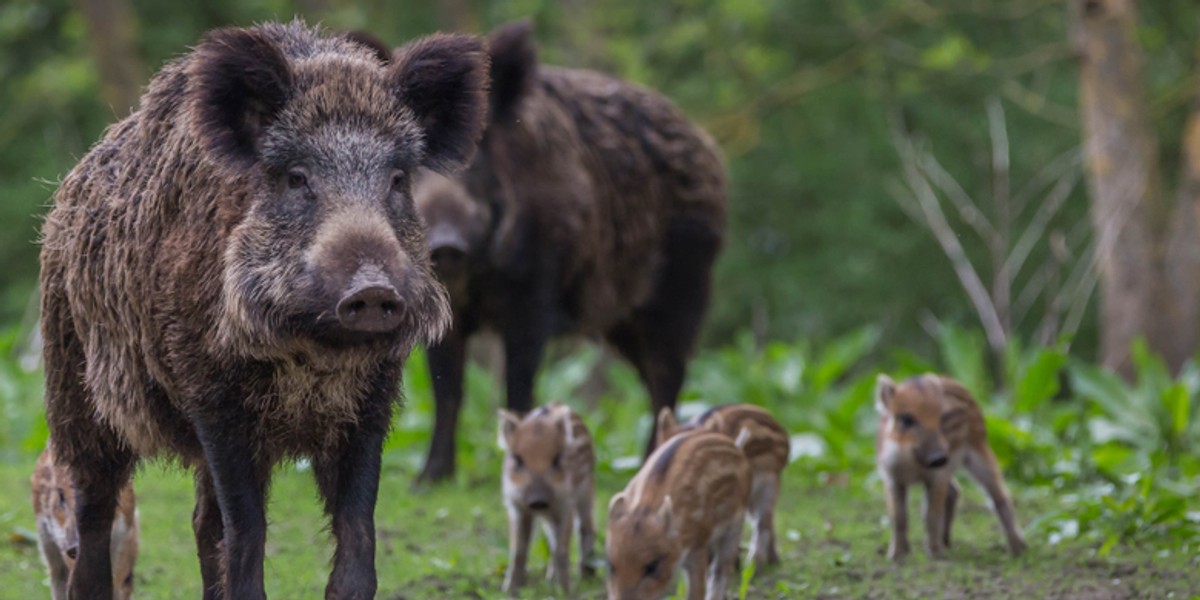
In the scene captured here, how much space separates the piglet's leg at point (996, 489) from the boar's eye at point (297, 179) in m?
3.87

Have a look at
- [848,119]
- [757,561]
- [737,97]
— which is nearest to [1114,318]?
[737,97]

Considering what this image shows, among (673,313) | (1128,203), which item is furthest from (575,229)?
(1128,203)

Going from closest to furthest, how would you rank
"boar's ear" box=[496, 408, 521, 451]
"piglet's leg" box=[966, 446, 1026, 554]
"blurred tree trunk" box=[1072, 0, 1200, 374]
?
1. "boar's ear" box=[496, 408, 521, 451]
2. "piglet's leg" box=[966, 446, 1026, 554]
3. "blurred tree trunk" box=[1072, 0, 1200, 374]

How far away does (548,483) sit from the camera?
6.81 m

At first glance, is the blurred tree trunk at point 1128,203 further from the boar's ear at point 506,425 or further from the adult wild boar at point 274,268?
the adult wild boar at point 274,268

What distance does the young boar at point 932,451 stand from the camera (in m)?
7.29

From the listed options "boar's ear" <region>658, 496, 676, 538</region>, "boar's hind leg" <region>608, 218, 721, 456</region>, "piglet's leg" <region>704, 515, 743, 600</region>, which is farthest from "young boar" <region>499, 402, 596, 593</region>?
"boar's hind leg" <region>608, 218, 721, 456</region>

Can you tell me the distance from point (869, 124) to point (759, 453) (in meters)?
14.3

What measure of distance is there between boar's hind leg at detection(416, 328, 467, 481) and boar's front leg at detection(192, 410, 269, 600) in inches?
180

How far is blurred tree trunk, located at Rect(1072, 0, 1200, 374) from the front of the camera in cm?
1252

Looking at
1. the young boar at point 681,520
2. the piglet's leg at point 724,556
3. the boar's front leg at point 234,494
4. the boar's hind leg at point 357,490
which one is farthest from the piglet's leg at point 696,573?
the boar's front leg at point 234,494

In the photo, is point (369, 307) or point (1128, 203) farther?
point (1128, 203)

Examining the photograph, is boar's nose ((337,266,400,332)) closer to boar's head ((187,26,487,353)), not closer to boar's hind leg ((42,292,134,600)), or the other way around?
boar's head ((187,26,487,353))

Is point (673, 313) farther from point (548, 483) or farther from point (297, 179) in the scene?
point (297, 179)
